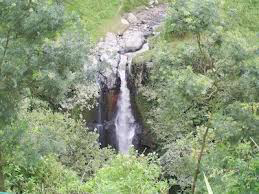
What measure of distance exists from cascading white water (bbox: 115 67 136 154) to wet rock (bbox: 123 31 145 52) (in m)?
2.50

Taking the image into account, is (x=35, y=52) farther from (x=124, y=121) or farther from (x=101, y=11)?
(x=101, y=11)

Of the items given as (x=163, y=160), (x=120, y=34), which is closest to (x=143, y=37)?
(x=120, y=34)

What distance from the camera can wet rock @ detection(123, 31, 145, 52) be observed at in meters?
30.0

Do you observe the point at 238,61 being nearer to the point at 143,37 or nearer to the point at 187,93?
the point at 187,93

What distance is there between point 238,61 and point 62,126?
350 inches

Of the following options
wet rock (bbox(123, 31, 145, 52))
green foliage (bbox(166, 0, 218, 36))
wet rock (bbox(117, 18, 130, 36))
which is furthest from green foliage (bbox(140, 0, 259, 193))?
wet rock (bbox(117, 18, 130, 36))

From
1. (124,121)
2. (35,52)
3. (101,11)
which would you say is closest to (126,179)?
(35,52)

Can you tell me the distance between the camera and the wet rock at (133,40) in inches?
1180

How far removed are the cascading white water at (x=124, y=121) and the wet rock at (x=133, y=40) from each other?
2.50 m

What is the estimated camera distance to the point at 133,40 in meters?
30.7

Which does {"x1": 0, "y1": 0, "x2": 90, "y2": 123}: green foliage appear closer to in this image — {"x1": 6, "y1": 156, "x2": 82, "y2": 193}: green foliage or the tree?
the tree

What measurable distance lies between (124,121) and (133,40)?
18.6 feet

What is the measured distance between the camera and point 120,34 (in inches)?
1248

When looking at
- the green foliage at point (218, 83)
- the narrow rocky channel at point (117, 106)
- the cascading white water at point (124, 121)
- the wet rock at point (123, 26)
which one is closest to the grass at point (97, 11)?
the wet rock at point (123, 26)
